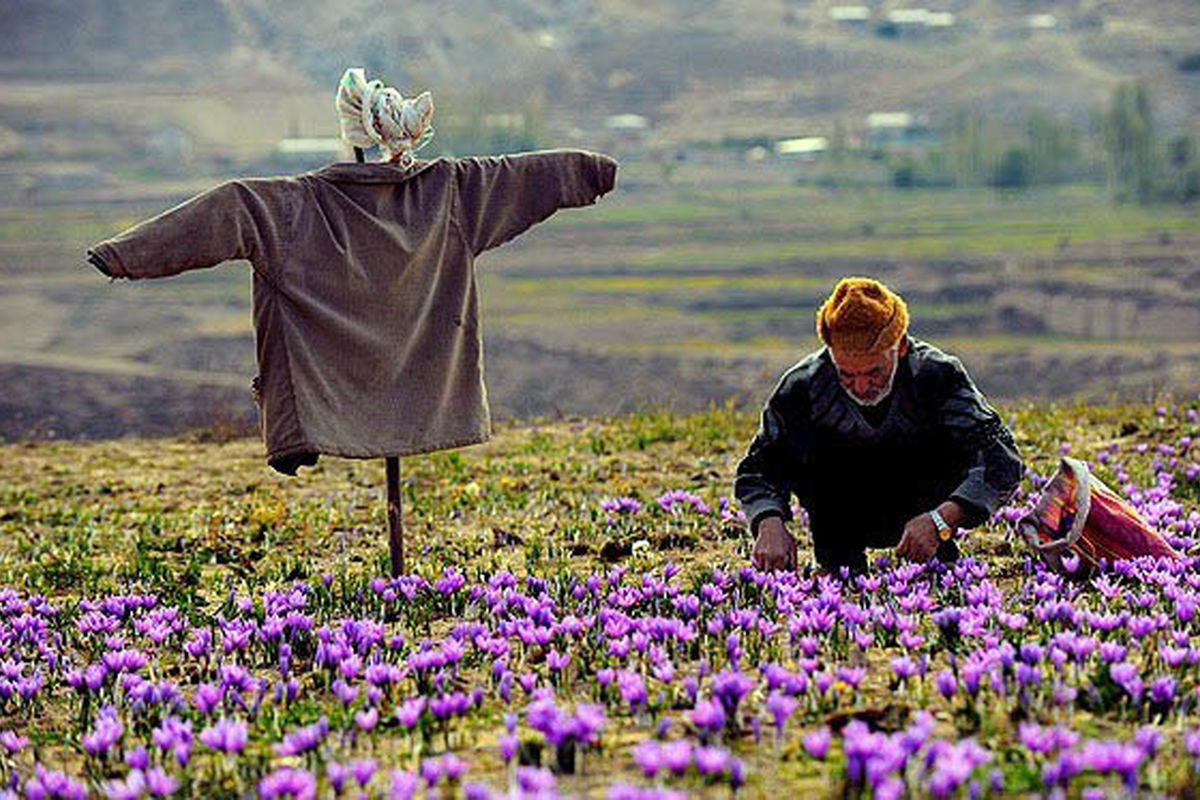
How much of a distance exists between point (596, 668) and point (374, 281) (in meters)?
2.32

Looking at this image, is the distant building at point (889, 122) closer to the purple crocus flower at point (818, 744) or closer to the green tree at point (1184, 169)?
the green tree at point (1184, 169)

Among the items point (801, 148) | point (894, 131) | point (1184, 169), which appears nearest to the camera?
point (1184, 169)

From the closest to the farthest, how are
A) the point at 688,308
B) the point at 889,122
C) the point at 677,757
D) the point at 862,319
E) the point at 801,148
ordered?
the point at 677,757, the point at 862,319, the point at 688,308, the point at 801,148, the point at 889,122

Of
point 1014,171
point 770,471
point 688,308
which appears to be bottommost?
point 688,308

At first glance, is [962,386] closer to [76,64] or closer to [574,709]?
[574,709]

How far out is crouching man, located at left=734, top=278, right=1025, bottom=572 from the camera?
6.91 meters

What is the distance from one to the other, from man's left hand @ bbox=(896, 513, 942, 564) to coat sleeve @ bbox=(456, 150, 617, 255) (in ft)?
6.95

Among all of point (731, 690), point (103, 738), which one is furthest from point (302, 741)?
point (731, 690)

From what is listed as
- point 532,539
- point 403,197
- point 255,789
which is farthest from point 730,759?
point 532,539

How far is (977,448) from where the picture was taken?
714cm

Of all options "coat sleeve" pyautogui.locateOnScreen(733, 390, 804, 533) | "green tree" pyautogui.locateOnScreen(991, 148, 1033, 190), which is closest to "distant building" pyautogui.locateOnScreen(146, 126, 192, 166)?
"green tree" pyautogui.locateOnScreen(991, 148, 1033, 190)

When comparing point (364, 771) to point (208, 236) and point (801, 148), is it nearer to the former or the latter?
point (208, 236)

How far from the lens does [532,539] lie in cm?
917

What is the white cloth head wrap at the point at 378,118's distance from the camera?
24.9 ft
